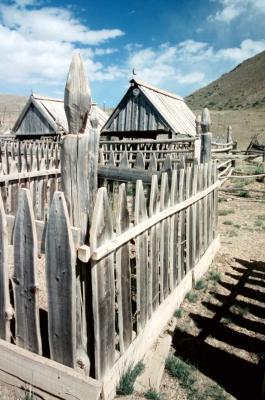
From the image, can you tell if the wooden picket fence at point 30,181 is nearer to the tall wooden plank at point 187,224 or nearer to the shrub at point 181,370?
the tall wooden plank at point 187,224

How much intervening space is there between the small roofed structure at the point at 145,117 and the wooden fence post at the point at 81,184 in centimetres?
1267

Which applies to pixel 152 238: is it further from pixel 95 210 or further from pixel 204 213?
pixel 204 213

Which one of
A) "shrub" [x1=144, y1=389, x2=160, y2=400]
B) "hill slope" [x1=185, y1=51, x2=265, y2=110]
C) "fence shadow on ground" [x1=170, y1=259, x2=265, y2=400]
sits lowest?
"fence shadow on ground" [x1=170, y1=259, x2=265, y2=400]

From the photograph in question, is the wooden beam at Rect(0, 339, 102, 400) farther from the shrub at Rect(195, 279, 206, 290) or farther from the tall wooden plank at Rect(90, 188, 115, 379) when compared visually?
the shrub at Rect(195, 279, 206, 290)

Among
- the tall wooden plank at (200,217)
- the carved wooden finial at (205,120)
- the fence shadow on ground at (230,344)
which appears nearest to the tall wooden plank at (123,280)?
the fence shadow on ground at (230,344)

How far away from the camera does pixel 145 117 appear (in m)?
15.2

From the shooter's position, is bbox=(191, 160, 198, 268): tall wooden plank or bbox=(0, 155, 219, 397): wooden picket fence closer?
bbox=(0, 155, 219, 397): wooden picket fence

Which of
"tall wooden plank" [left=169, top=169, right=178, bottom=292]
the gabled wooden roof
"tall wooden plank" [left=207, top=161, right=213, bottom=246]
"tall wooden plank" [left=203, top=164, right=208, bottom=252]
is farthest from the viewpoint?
the gabled wooden roof

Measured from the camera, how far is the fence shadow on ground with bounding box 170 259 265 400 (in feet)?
9.06

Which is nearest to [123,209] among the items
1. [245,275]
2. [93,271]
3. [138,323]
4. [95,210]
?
[95,210]

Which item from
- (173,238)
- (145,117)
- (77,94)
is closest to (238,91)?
(145,117)

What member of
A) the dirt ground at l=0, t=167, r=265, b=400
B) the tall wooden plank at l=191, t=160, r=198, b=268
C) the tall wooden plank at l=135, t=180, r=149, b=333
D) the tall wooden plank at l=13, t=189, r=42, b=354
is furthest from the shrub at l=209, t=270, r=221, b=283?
the tall wooden plank at l=13, t=189, r=42, b=354

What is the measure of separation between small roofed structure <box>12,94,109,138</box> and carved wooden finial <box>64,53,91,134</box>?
20.4 m

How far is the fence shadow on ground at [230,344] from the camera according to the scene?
2762mm
